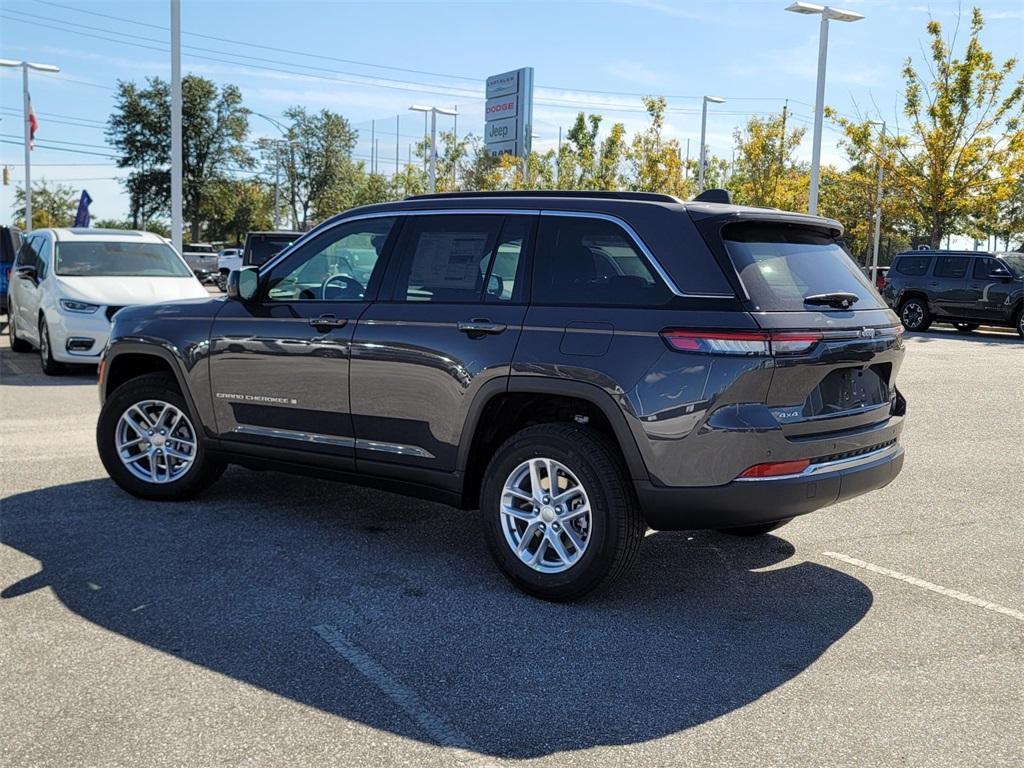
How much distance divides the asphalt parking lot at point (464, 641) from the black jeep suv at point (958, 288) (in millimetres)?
17053

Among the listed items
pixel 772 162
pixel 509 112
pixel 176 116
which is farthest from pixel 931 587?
pixel 509 112

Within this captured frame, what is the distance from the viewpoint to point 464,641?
4.14 meters

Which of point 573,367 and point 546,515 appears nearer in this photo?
point 573,367

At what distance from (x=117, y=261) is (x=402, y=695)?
11.0 meters

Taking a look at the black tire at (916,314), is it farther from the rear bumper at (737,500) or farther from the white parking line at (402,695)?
the white parking line at (402,695)

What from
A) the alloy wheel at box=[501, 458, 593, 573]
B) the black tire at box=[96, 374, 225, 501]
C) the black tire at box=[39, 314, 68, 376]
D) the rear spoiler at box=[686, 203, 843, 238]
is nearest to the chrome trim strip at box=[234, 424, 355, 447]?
the black tire at box=[96, 374, 225, 501]

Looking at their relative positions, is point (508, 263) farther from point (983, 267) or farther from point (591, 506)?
point (983, 267)

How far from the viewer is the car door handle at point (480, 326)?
4.75 meters

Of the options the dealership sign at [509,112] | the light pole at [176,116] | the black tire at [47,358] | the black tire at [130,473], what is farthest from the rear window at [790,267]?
the dealership sign at [509,112]

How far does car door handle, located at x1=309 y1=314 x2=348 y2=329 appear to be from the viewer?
17.6 ft

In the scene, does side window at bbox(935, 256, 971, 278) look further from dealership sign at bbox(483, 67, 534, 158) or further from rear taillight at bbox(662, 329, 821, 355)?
dealership sign at bbox(483, 67, 534, 158)

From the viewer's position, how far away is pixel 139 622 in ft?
14.0

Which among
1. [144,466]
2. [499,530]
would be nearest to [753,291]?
[499,530]

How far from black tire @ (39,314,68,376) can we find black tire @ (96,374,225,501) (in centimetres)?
642
